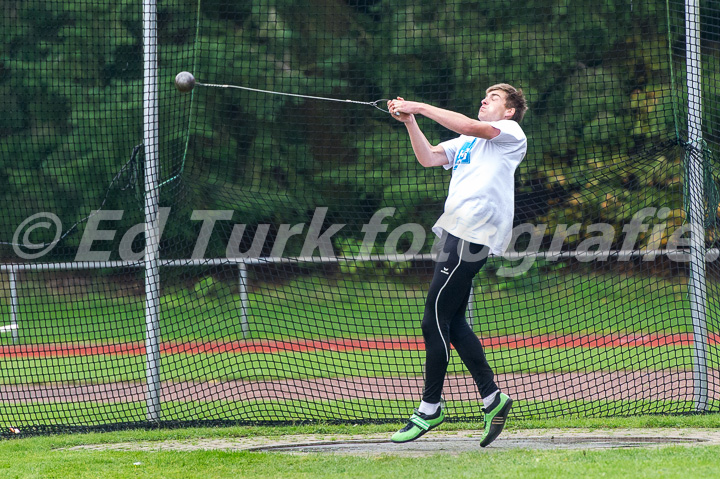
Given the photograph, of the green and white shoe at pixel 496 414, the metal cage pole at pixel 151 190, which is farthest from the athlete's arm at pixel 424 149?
the metal cage pole at pixel 151 190

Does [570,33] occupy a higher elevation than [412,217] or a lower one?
higher

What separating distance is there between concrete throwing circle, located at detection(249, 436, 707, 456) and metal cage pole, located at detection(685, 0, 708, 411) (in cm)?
114

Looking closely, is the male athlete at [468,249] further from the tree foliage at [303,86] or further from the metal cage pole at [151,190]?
the tree foliage at [303,86]

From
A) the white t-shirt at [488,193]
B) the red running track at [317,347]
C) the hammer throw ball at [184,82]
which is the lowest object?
the red running track at [317,347]

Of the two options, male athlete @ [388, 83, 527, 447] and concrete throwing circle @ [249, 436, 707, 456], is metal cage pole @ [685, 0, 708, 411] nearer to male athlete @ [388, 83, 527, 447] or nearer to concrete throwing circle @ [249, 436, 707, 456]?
concrete throwing circle @ [249, 436, 707, 456]

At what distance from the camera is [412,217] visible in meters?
12.1

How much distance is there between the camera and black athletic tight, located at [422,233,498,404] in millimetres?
4242

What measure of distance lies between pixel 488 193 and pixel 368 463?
1.47 metres

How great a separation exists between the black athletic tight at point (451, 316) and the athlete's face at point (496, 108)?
0.68 metres

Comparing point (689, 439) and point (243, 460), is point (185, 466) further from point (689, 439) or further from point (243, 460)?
A: point (689, 439)

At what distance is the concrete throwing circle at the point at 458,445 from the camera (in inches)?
178

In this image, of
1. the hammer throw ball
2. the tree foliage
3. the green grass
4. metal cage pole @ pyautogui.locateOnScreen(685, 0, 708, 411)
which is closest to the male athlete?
the green grass

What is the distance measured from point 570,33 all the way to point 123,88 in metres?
6.71

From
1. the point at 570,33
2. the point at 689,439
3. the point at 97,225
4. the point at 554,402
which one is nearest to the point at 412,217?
the point at 570,33
